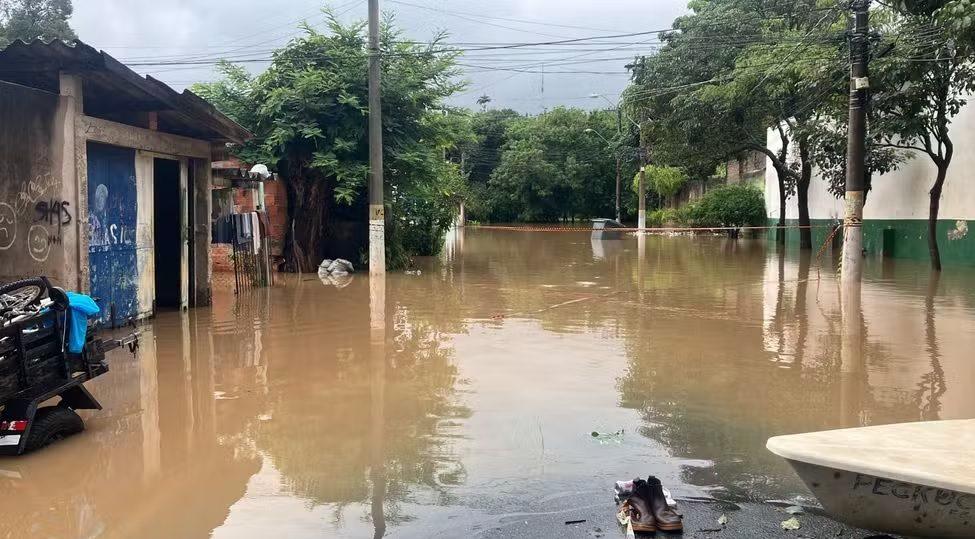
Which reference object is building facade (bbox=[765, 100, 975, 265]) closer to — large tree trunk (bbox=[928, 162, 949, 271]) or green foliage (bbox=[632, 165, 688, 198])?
large tree trunk (bbox=[928, 162, 949, 271])

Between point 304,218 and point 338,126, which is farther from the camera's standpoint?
point 304,218

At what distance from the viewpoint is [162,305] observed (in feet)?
43.9

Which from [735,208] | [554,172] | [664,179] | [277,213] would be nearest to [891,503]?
[277,213]

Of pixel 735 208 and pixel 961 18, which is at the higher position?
pixel 961 18

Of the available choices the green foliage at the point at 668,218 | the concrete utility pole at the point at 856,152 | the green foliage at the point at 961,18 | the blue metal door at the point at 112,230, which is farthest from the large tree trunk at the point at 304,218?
the green foliage at the point at 668,218

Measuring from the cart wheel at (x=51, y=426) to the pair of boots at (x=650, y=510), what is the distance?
168 inches

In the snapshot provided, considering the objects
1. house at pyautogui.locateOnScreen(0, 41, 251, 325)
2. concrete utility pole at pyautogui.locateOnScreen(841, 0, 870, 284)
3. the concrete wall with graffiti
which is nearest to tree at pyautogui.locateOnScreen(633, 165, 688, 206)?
concrete utility pole at pyautogui.locateOnScreen(841, 0, 870, 284)

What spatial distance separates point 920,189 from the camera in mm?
23672

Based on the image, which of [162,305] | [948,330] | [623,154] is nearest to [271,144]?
[162,305]

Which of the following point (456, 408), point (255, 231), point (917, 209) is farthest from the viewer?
point (917, 209)

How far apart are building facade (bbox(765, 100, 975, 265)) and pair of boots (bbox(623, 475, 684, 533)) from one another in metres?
20.4

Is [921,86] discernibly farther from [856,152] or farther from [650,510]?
[650,510]

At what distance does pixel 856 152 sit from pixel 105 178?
491 inches

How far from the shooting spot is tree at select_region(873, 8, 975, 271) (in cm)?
1565
